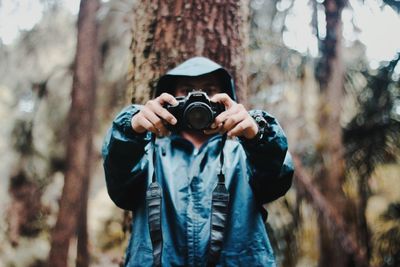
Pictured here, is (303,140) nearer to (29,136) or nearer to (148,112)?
(29,136)

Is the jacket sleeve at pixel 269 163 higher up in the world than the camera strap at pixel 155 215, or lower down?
higher up

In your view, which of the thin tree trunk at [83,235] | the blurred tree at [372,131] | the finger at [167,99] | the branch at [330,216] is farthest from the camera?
the thin tree trunk at [83,235]

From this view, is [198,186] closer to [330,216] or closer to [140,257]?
[140,257]

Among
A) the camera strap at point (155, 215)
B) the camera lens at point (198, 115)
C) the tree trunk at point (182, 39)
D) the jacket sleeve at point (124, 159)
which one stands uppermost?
the tree trunk at point (182, 39)

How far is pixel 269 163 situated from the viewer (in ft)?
6.53

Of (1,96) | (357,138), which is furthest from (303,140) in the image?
(1,96)

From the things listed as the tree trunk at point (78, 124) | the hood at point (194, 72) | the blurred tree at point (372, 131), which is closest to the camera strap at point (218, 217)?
the hood at point (194, 72)

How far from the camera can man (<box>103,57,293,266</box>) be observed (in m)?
1.96

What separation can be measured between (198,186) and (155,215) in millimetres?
229

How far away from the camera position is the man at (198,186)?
1957 millimetres

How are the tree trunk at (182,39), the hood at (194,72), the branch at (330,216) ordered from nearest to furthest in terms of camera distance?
the hood at (194,72) < the tree trunk at (182,39) < the branch at (330,216)

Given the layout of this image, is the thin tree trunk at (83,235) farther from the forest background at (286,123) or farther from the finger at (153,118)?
the finger at (153,118)

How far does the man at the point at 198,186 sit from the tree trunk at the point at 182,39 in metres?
0.89

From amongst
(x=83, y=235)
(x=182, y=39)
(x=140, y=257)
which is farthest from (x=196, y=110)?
(x=83, y=235)
